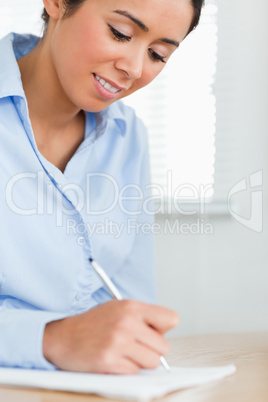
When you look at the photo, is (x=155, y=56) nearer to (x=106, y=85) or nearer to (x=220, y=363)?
(x=106, y=85)

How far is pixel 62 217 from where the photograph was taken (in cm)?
108

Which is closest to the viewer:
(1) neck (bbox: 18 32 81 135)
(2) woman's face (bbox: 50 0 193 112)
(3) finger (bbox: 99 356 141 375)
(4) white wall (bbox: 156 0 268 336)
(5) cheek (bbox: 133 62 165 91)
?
(3) finger (bbox: 99 356 141 375)

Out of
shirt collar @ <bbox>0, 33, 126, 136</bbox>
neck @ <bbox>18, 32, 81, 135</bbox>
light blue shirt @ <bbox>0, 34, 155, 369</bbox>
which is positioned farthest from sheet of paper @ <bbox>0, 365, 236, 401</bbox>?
neck @ <bbox>18, 32, 81, 135</bbox>

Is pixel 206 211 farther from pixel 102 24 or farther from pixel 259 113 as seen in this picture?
pixel 102 24

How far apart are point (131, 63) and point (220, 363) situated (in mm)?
524

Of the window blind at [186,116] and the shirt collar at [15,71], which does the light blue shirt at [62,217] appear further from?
the window blind at [186,116]

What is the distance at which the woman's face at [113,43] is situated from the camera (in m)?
0.96

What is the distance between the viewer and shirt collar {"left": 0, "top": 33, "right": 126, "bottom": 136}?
1006 mm

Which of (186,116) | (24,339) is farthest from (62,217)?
(186,116)

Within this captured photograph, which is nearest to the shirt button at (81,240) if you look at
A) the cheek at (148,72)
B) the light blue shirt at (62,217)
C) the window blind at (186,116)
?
the light blue shirt at (62,217)

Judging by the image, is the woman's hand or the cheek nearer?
the woman's hand

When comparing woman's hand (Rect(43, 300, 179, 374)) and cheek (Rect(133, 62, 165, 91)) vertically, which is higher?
cheek (Rect(133, 62, 165, 91))

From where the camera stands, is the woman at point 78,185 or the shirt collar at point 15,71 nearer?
the woman at point 78,185

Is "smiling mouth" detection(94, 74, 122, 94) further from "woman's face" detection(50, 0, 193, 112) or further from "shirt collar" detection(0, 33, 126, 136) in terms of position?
"shirt collar" detection(0, 33, 126, 136)
